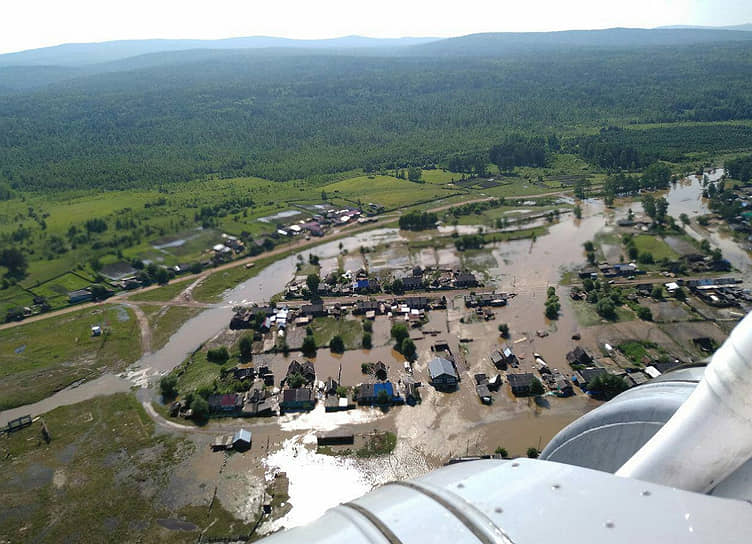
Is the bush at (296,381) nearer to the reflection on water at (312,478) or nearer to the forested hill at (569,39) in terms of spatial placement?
the reflection on water at (312,478)

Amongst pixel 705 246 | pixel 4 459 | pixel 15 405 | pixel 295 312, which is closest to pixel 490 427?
pixel 295 312

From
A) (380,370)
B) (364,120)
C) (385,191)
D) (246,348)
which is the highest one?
(364,120)

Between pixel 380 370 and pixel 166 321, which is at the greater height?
pixel 166 321

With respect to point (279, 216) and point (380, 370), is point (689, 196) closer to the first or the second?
point (279, 216)

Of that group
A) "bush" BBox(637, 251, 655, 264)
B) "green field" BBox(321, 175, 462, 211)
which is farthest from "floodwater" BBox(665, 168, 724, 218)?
"green field" BBox(321, 175, 462, 211)

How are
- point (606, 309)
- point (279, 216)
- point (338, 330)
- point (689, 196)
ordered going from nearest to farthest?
point (606, 309) < point (338, 330) < point (279, 216) < point (689, 196)

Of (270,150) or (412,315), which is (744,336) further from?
(270,150)

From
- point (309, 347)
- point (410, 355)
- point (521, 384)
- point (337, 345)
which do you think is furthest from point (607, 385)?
point (309, 347)
